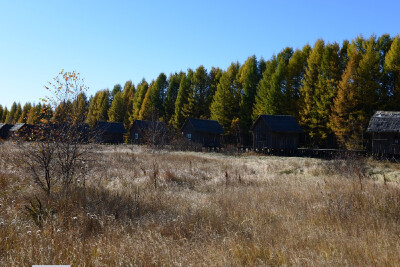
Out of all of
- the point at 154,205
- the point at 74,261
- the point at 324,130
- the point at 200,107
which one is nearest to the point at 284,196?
the point at 154,205

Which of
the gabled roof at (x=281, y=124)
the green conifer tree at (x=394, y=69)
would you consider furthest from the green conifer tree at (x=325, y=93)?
the green conifer tree at (x=394, y=69)

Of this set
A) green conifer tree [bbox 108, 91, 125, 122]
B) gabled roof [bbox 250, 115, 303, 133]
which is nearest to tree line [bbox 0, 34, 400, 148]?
gabled roof [bbox 250, 115, 303, 133]

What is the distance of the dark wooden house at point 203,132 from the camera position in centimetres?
4219

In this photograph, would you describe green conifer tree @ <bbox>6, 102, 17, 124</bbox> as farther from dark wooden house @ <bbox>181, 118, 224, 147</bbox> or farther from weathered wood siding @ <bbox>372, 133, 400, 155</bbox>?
weathered wood siding @ <bbox>372, 133, 400, 155</bbox>

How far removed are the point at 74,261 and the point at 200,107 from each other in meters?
52.1

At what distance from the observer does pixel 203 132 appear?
140 ft

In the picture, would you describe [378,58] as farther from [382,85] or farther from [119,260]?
[119,260]

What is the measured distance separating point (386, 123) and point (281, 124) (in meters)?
11.1

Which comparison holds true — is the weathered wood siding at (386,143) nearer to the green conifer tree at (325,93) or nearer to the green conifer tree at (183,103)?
the green conifer tree at (325,93)

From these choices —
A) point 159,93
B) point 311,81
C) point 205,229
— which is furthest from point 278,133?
point 159,93

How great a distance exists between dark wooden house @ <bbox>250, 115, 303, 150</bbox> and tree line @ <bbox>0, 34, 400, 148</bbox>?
3.61 meters

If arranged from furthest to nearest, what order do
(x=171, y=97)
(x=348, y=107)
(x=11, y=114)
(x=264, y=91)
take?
(x=11, y=114) → (x=171, y=97) → (x=264, y=91) → (x=348, y=107)

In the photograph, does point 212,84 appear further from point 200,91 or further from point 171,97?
point 171,97

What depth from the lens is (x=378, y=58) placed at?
33.4 m
